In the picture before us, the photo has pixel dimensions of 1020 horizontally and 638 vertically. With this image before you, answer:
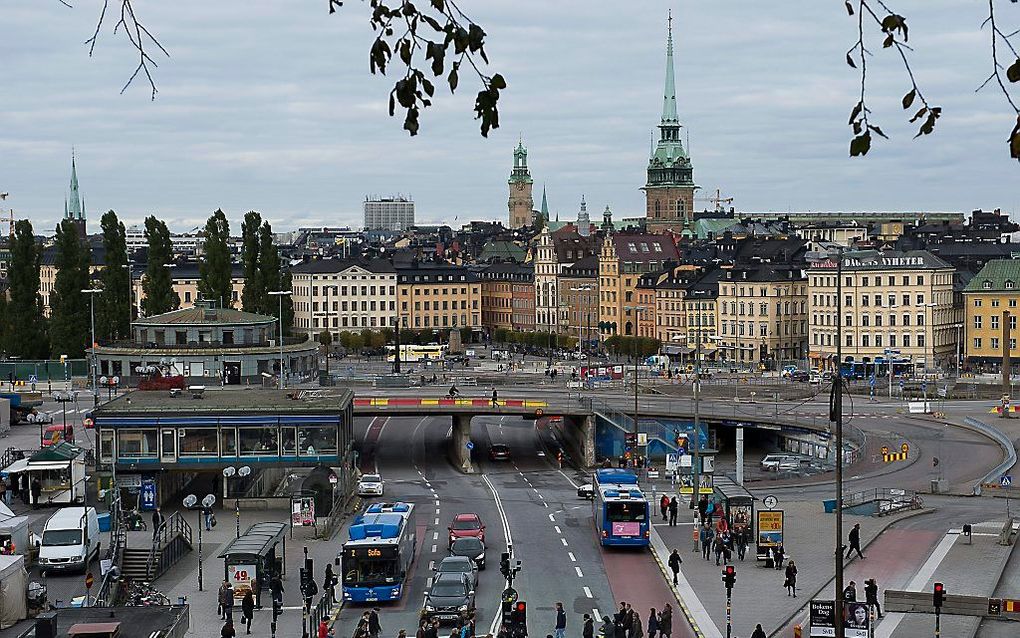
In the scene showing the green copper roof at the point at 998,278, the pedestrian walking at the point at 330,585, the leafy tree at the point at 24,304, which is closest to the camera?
the pedestrian walking at the point at 330,585

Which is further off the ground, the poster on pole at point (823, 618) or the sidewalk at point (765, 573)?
the poster on pole at point (823, 618)

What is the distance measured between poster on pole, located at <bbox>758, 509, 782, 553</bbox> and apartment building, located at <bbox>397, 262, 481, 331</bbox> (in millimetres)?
137639

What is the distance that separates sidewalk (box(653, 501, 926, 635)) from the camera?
4025 cm

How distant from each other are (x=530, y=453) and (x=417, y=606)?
46195mm

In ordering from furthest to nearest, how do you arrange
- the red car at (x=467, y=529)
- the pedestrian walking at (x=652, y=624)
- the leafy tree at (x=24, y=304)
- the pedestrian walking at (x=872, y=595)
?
the leafy tree at (x=24, y=304)
the red car at (x=467, y=529)
the pedestrian walking at (x=872, y=595)
the pedestrian walking at (x=652, y=624)

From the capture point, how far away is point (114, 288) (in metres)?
113

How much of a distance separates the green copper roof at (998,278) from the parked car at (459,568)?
102 m

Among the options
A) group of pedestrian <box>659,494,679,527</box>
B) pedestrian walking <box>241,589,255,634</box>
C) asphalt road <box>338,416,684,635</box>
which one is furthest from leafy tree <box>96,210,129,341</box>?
pedestrian walking <box>241,589,255,634</box>

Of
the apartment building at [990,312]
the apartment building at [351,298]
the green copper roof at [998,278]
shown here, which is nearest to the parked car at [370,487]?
the apartment building at [990,312]

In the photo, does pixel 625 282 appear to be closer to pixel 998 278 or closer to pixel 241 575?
pixel 998 278

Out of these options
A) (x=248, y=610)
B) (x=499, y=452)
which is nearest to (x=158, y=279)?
(x=499, y=452)

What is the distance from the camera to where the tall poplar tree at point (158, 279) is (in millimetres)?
114244

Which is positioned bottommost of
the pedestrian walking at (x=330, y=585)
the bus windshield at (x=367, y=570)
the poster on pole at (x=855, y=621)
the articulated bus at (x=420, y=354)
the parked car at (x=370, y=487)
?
the articulated bus at (x=420, y=354)

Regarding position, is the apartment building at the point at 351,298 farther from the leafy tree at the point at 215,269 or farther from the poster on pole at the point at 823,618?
the poster on pole at the point at 823,618
